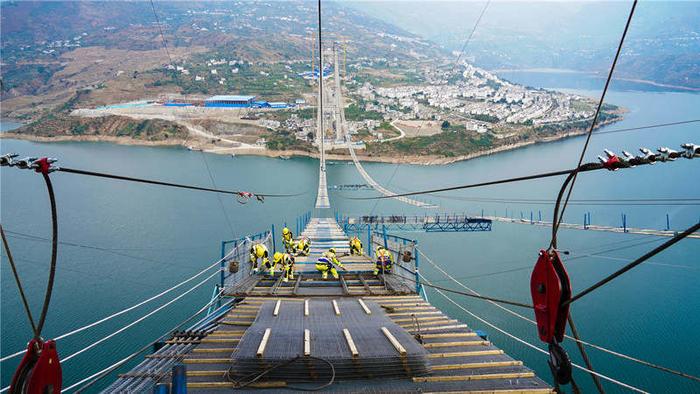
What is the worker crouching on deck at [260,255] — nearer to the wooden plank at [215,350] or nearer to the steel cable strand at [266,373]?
the wooden plank at [215,350]

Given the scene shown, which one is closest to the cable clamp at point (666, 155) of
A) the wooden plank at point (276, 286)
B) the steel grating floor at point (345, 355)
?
the steel grating floor at point (345, 355)

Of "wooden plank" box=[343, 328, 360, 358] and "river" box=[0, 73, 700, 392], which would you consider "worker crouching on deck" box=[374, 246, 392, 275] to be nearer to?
"wooden plank" box=[343, 328, 360, 358]

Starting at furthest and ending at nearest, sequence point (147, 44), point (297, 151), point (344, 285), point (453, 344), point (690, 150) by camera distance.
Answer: point (147, 44) < point (297, 151) < point (344, 285) < point (453, 344) < point (690, 150)

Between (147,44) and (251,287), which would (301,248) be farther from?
(147,44)

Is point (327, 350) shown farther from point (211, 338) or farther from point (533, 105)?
point (533, 105)

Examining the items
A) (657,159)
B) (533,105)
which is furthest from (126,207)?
(533,105)

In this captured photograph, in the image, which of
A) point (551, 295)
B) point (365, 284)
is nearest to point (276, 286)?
point (365, 284)

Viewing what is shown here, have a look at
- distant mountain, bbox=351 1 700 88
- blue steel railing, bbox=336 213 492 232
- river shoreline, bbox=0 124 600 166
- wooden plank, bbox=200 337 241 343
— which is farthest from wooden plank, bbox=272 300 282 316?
distant mountain, bbox=351 1 700 88
